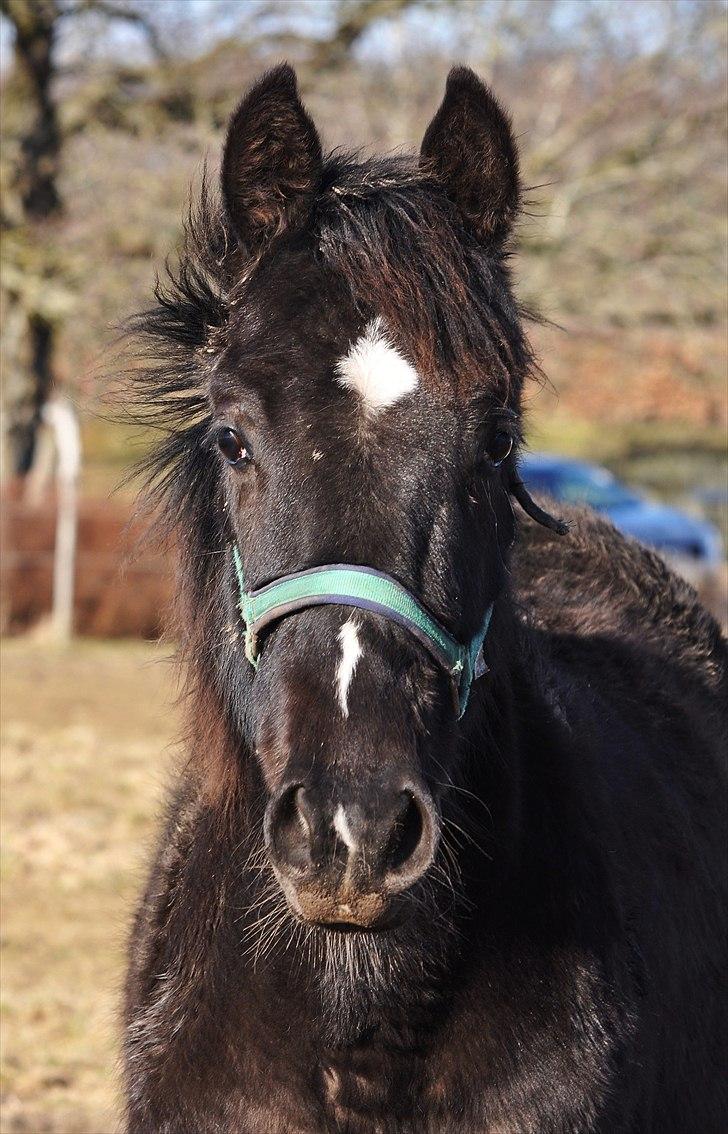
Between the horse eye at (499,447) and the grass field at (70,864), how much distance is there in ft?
3.54

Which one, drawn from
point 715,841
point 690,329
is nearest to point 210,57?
point 690,329

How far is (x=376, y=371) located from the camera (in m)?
2.46

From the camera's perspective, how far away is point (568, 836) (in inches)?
111

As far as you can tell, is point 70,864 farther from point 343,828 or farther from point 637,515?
point 637,515

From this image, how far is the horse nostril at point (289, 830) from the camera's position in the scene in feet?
7.09

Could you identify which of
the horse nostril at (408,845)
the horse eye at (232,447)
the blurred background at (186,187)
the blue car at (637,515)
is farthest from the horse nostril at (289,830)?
the blue car at (637,515)

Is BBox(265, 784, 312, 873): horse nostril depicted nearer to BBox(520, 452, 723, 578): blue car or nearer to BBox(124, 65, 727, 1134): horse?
BBox(124, 65, 727, 1134): horse

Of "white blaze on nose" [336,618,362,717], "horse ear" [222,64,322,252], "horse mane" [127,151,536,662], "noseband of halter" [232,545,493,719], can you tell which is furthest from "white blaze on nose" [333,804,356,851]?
"horse ear" [222,64,322,252]

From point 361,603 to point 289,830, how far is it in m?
0.39

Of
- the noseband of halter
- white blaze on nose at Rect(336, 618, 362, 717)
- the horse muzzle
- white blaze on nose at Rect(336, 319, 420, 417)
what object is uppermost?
white blaze on nose at Rect(336, 319, 420, 417)

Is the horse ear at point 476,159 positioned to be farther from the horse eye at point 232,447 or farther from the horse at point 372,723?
the horse eye at point 232,447

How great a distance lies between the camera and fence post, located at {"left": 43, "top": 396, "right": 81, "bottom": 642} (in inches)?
551

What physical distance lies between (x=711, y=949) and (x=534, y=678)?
0.84 m

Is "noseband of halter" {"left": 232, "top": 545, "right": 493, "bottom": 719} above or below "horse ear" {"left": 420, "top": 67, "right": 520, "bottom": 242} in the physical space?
below
